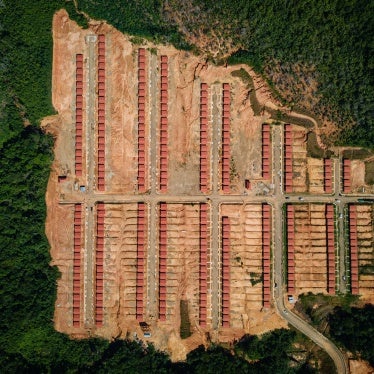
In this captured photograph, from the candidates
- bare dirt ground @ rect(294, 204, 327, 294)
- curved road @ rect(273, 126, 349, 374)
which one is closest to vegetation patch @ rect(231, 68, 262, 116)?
curved road @ rect(273, 126, 349, 374)

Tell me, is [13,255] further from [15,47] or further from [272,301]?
[272,301]

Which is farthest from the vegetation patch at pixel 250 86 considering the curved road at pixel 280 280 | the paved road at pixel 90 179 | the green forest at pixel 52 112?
the paved road at pixel 90 179

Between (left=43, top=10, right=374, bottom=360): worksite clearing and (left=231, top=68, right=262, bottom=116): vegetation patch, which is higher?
(left=231, top=68, right=262, bottom=116): vegetation patch

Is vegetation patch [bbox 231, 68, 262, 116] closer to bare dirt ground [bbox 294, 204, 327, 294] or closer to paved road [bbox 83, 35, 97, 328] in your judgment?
bare dirt ground [bbox 294, 204, 327, 294]

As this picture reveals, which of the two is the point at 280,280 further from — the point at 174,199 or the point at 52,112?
the point at 52,112

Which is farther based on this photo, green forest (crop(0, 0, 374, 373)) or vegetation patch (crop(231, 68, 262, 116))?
vegetation patch (crop(231, 68, 262, 116))

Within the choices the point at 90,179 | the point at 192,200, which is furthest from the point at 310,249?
the point at 90,179

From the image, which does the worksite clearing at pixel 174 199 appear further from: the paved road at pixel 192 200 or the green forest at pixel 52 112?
the green forest at pixel 52 112
